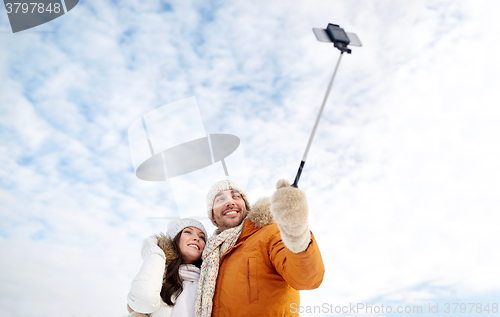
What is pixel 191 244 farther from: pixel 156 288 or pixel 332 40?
pixel 332 40

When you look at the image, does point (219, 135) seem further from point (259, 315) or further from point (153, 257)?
point (259, 315)

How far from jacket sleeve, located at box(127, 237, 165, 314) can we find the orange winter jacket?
554mm

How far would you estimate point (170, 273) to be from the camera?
313cm

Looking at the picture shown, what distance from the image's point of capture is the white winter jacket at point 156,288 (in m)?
2.68

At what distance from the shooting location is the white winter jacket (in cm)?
268

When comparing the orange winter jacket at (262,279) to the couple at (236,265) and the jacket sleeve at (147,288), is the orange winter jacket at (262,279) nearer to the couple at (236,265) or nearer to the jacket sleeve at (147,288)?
the couple at (236,265)

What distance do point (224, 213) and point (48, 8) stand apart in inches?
169

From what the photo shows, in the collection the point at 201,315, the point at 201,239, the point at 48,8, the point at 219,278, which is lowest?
the point at 201,315

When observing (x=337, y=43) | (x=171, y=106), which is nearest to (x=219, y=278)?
(x=171, y=106)

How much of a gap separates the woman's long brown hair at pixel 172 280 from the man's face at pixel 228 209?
558 mm

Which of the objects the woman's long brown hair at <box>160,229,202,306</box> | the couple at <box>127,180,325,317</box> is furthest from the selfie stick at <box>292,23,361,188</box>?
the woman's long brown hair at <box>160,229,202,306</box>

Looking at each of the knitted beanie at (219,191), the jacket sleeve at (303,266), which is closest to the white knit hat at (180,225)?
the knitted beanie at (219,191)

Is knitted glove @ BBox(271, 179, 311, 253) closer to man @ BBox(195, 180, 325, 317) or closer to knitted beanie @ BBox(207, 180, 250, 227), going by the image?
man @ BBox(195, 180, 325, 317)

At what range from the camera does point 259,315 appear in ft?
8.22
